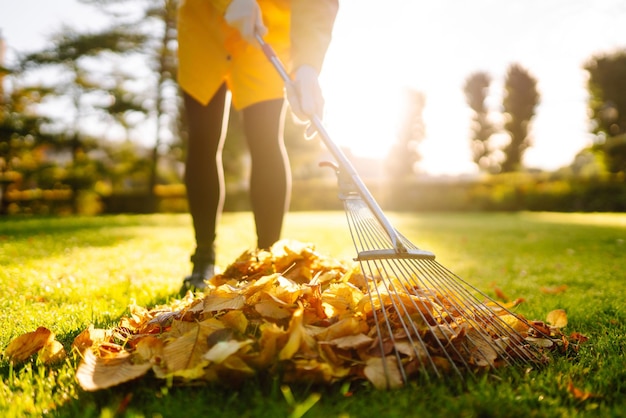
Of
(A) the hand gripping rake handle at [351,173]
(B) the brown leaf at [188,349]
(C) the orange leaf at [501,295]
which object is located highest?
(A) the hand gripping rake handle at [351,173]

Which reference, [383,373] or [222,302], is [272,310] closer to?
[222,302]

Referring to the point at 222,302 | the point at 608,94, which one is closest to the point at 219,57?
the point at 222,302

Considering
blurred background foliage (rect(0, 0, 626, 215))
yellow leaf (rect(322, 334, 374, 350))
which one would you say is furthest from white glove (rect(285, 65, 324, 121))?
blurred background foliage (rect(0, 0, 626, 215))

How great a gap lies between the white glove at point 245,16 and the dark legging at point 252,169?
392 millimetres

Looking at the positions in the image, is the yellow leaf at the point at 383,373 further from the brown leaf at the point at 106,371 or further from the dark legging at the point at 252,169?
the dark legging at the point at 252,169

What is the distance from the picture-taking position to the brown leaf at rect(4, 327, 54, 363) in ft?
4.25

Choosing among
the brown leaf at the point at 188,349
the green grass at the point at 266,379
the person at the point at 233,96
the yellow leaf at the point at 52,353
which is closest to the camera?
the green grass at the point at 266,379

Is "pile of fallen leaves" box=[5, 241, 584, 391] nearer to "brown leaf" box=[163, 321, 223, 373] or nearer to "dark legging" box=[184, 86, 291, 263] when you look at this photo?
"brown leaf" box=[163, 321, 223, 373]

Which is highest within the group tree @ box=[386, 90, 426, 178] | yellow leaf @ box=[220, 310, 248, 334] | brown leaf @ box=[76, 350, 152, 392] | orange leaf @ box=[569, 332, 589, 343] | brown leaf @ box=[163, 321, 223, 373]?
tree @ box=[386, 90, 426, 178]

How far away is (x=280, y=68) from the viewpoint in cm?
198

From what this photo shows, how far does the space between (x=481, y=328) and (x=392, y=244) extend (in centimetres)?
35

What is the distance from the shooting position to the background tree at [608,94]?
29.0 m

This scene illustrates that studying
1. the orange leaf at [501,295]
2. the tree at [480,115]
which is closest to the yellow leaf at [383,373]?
the orange leaf at [501,295]

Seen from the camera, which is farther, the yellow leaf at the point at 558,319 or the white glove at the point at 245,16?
the white glove at the point at 245,16
